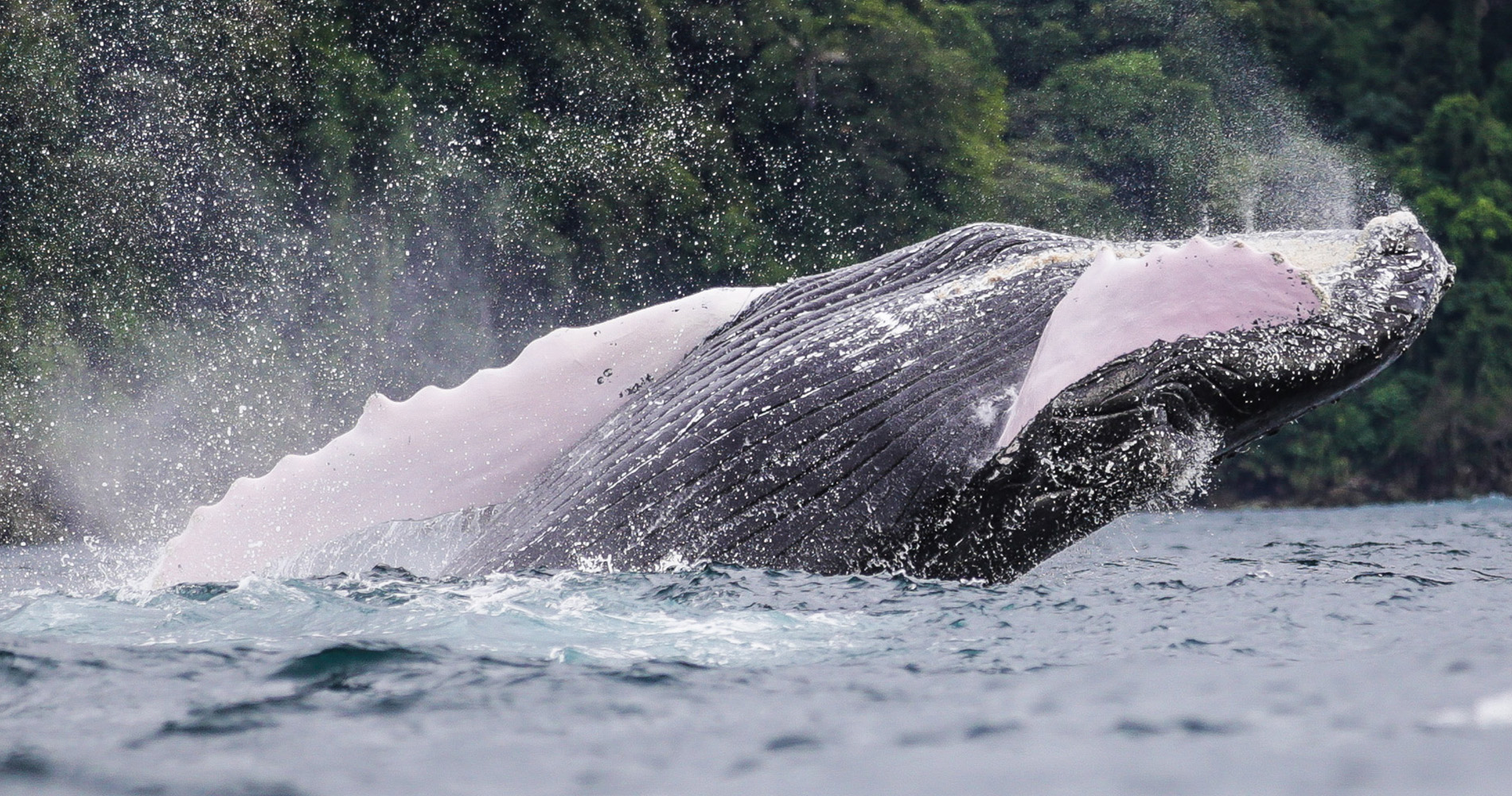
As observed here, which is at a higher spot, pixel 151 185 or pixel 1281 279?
pixel 151 185

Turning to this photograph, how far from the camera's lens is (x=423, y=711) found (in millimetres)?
2268

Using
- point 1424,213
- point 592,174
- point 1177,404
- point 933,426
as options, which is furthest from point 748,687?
point 1424,213

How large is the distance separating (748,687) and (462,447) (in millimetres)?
2066

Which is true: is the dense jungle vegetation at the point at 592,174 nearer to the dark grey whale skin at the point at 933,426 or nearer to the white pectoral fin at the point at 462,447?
the white pectoral fin at the point at 462,447

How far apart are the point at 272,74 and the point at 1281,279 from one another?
68.7 ft

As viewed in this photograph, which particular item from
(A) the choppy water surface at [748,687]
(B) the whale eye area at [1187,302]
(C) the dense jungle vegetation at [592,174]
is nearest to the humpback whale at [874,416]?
(B) the whale eye area at [1187,302]

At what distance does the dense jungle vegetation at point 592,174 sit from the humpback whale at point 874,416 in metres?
15.3

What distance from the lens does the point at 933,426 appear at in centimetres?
383

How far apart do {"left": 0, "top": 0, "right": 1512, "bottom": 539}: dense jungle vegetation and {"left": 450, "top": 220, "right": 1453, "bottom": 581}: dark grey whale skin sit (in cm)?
1601

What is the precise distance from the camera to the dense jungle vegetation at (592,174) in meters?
20.3

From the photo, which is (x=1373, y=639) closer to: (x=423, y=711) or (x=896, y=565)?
(x=896, y=565)

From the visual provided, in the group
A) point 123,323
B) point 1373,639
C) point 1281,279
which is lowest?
point 1373,639

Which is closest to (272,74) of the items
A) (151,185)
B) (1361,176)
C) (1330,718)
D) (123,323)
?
(151,185)

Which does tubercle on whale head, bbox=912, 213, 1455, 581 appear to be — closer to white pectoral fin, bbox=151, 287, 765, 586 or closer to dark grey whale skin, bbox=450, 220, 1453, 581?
dark grey whale skin, bbox=450, 220, 1453, 581
